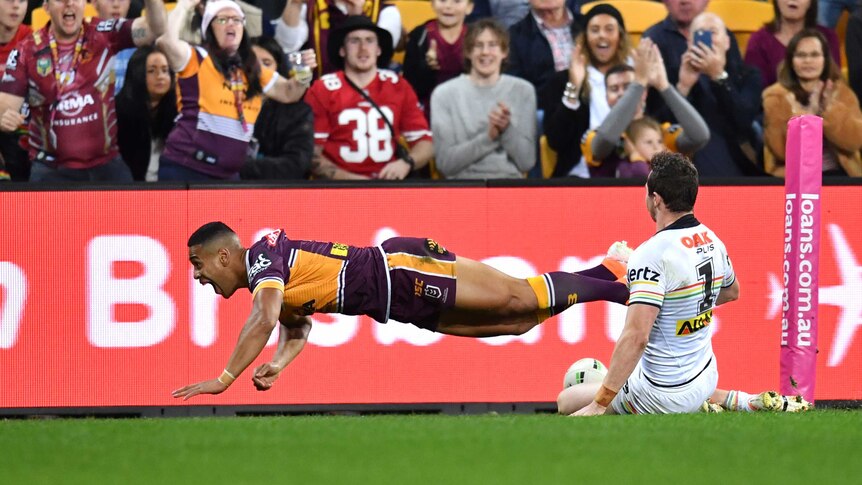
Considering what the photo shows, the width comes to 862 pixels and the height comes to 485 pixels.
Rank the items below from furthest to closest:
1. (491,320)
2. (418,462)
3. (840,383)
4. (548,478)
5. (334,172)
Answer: (334,172) → (840,383) → (491,320) → (418,462) → (548,478)

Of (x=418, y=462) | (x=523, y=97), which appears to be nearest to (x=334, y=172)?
(x=523, y=97)

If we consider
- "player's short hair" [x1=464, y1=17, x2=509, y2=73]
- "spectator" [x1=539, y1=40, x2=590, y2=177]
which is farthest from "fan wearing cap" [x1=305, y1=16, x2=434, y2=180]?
"spectator" [x1=539, y1=40, x2=590, y2=177]

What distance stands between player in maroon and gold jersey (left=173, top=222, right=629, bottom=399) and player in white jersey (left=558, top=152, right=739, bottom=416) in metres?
1.07

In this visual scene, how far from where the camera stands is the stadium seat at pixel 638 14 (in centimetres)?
1368

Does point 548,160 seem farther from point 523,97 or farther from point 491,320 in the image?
point 491,320

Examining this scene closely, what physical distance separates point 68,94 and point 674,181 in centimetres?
633

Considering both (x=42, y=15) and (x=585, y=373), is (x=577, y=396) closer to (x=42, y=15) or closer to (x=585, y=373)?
(x=585, y=373)

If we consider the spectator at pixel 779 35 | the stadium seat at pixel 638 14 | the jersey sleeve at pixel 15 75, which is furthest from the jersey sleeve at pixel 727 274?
the jersey sleeve at pixel 15 75

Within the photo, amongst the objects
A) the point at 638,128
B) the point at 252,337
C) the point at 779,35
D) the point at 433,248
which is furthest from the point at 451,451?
the point at 779,35

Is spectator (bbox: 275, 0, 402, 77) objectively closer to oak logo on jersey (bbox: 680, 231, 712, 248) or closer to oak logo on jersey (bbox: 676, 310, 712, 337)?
oak logo on jersey (bbox: 680, 231, 712, 248)

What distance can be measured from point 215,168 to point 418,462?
6406 millimetres

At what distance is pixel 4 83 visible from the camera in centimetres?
1180

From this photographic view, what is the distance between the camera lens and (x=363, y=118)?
12.2 metres

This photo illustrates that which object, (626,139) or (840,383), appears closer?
(840,383)
